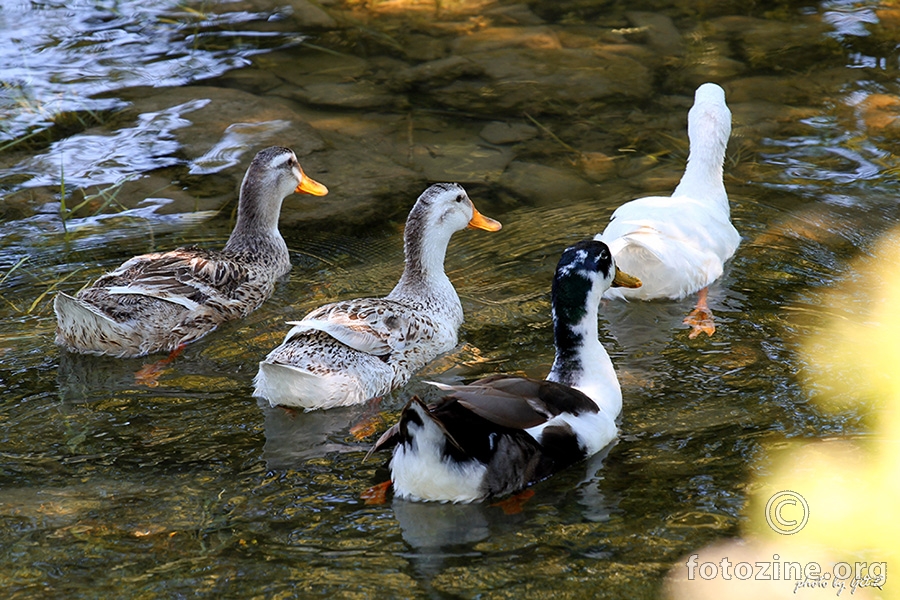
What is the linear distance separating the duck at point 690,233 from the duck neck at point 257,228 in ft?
8.25

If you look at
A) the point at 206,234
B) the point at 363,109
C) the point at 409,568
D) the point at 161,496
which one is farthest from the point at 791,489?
the point at 363,109

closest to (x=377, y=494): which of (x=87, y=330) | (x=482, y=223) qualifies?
(x=87, y=330)

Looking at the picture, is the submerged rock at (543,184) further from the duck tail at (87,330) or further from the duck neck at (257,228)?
the duck tail at (87,330)

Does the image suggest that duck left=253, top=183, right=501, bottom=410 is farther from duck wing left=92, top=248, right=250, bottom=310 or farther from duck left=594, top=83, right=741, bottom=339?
duck left=594, top=83, right=741, bottom=339

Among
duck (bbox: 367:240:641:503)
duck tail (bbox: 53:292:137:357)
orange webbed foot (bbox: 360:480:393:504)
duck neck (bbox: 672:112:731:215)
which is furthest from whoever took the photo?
duck neck (bbox: 672:112:731:215)

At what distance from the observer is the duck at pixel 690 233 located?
7207 mm

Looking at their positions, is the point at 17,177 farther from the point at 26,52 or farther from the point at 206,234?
the point at 26,52

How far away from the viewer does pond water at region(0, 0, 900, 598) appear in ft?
15.7

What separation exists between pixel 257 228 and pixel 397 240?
1201 mm

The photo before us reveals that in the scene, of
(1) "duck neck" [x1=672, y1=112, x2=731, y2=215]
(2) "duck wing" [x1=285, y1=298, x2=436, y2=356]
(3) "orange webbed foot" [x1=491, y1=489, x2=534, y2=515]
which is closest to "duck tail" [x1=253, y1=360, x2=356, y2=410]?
(2) "duck wing" [x1=285, y1=298, x2=436, y2=356]
